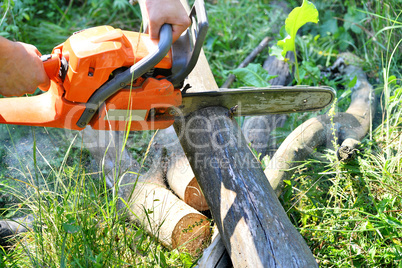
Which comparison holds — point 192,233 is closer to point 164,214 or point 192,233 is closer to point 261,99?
point 164,214

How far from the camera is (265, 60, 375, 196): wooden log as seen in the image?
251 centimetres

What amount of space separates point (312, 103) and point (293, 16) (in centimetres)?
81

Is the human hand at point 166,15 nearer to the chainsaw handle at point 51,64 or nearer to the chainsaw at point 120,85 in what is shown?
the chainsaw at point 120,85

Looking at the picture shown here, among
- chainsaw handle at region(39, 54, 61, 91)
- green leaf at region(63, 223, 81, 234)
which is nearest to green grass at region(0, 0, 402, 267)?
green leaf at region(63, 223, 81, 234)

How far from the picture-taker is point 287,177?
8.28 feet

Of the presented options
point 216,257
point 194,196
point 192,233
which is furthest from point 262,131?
point 216,257

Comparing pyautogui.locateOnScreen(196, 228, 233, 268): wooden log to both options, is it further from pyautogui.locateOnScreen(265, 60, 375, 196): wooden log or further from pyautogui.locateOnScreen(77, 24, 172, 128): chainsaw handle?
pyautogui.locateOnScreen(77, 24, 172, 128): chainsaw handle

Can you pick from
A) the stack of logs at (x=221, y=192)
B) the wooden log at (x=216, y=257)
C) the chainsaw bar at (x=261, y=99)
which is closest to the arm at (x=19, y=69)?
the stack of logs at (x=221, y=192)

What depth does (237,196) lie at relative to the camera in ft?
6.42

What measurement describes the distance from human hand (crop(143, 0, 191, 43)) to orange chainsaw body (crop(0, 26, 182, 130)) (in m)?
0.11

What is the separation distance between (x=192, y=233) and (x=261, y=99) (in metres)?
1.01

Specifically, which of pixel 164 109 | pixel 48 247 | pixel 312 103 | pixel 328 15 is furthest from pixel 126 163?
pixel 328 15

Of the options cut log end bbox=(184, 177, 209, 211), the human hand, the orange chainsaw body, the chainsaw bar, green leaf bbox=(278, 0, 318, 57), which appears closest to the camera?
the orange chainsaw body

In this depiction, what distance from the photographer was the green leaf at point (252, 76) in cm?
327
